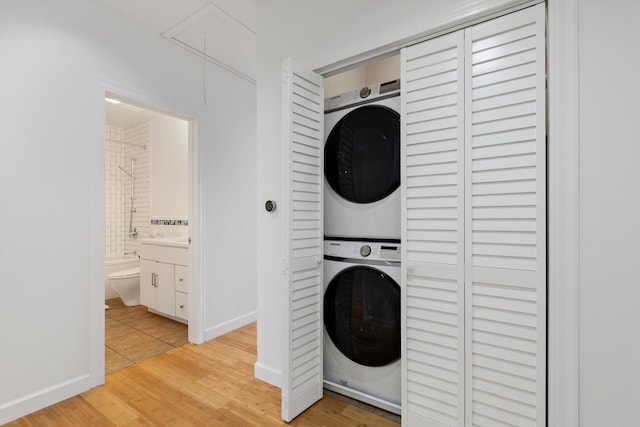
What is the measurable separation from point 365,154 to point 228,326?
89.7 inches

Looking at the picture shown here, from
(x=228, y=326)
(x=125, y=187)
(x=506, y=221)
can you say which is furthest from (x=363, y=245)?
(x=125, y=187)

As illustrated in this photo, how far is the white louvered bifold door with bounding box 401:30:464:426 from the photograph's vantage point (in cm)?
135

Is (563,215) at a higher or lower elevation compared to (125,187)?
lower

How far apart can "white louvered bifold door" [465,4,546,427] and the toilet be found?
3.93 m

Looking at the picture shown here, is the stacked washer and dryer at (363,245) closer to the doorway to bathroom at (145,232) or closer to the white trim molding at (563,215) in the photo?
the white trim molding at (563,215)

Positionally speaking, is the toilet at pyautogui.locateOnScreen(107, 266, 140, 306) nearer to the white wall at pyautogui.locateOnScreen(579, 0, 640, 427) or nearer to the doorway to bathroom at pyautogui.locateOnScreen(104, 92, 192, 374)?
the doorway to bathroom at pyautogui.locateOnScreen(104, 92, 192, 374)

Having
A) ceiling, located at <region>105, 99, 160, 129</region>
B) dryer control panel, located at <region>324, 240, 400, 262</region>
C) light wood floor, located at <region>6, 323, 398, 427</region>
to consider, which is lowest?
light wood floor, located at <region>6, 323, 398, 427</region>

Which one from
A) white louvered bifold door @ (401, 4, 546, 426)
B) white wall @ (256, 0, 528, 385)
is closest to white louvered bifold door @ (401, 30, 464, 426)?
white louvered bifold door @ (401, 4, 546, 426)

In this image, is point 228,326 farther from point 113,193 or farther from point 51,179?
point 113,193

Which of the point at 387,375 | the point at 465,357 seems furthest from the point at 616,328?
the point at 387,375

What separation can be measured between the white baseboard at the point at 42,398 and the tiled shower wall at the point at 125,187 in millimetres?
2906

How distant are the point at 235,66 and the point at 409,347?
293 cm

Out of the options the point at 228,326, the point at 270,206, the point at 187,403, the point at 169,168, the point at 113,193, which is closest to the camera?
the point at 187,403

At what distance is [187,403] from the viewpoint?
1824 mm
